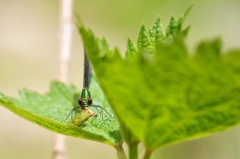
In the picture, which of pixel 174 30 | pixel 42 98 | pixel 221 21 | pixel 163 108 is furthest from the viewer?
pixel 221 21

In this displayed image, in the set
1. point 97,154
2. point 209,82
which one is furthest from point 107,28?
point 209,82

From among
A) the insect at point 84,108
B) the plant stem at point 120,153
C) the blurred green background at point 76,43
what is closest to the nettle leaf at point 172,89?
the plant stem at point 120,153

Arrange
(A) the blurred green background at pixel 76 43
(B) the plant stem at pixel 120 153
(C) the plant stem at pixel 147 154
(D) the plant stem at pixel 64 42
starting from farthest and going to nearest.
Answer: (A) the blurred green background at pixel 76 43 < (D) the plant stem at pixel 64 42 < (B) the plant stem at pixel 120 153 < (C) the plant stem at pixel 147 154

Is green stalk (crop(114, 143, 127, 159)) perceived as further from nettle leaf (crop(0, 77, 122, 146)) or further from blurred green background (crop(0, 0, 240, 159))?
blurred green background (crop(0, 0, 240, 159))

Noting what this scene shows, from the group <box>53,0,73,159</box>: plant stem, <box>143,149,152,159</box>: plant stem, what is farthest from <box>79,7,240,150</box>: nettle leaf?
<box>53,0,73,159</box>: plant stem

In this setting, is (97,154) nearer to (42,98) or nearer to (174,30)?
(42,98)

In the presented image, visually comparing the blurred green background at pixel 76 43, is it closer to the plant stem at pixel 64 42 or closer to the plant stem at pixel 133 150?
the plant stem at pixel 64 42
